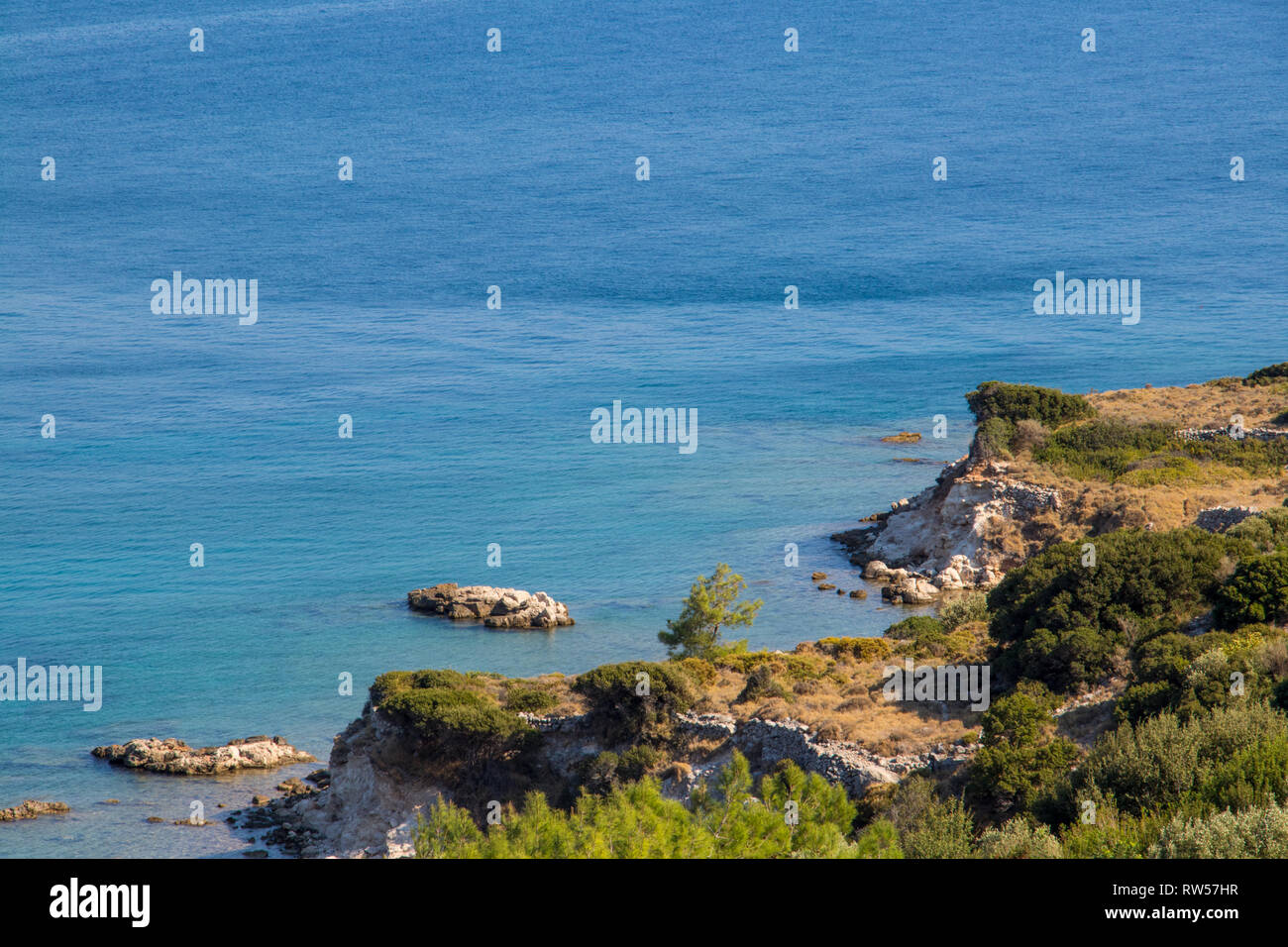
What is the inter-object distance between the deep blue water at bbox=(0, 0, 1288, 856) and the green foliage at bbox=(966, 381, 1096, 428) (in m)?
10.9

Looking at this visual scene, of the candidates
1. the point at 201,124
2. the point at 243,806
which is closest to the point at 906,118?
the point at 201,124

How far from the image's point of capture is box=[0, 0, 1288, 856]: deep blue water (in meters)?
58.6

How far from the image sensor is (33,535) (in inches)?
2987

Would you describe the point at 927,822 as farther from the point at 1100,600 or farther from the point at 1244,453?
the point at 1244,453

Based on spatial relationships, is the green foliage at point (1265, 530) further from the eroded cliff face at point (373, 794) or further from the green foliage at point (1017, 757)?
the eroded cliff face at point (373, 794)

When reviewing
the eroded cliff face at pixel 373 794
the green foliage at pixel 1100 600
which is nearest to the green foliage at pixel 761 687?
the green foliage at pixel 1100 600

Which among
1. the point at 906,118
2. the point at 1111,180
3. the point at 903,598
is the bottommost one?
the point at 903,598

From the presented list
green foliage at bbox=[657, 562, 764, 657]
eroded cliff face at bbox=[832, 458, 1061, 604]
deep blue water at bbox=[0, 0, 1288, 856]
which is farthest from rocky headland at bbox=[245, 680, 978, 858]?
eroded cliff face at bbox=[832, 458, 1061, 604]

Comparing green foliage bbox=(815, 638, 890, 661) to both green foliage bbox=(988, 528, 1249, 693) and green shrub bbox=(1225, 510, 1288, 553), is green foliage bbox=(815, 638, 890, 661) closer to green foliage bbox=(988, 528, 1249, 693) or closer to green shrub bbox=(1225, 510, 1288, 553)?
green foliage bbox=(988, 528, 1249, 693)

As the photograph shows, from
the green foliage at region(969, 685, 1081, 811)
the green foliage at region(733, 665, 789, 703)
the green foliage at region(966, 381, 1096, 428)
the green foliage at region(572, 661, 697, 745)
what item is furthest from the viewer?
the green foliage at region(966, 381, 1096, 428)

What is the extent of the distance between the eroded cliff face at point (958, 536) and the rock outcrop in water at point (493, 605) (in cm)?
1455

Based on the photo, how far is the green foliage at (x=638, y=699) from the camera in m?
33.1
